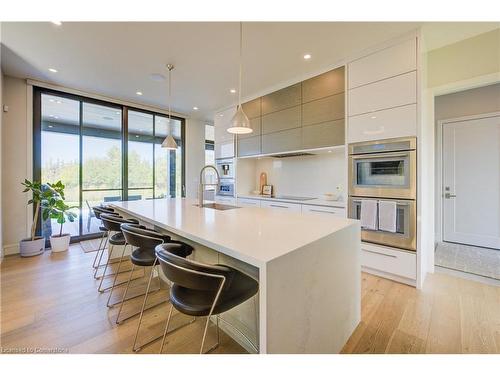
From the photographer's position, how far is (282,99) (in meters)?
3.65

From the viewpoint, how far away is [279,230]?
1414 millimetres

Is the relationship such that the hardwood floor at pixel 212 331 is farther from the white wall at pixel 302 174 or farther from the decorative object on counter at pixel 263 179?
the decorative object on counter at pixel 263 179

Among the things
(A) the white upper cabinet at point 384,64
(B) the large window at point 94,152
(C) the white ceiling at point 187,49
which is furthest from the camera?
A: (B) the large window at point 94,152

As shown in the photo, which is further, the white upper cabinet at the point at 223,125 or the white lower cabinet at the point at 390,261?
the white upper cabinet at the point at 223,125

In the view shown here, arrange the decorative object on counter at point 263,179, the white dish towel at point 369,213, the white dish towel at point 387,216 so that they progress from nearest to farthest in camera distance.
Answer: the white dish towel at point 387,216, the white dish towel at point 369,213, the decorative object on counter at point 263,179

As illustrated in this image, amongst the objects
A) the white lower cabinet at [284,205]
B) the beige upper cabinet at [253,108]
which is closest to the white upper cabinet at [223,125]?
the beige upper cabinet at [253,108]

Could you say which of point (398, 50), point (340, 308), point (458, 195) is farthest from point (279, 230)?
point (458, 195)

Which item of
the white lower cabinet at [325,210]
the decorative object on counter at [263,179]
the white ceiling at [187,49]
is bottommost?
the white lower cabinet at [325,210]

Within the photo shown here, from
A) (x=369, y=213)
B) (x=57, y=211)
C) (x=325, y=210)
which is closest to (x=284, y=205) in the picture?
(x=325, y=210)

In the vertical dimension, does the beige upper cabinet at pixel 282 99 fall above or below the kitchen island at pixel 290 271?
above

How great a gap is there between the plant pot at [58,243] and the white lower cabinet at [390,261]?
179 inches

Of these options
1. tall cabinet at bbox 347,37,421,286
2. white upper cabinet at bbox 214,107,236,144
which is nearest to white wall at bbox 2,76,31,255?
white upper cabinet at bbox 214,107,236,144

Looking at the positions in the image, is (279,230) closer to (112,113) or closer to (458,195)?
(458,195)

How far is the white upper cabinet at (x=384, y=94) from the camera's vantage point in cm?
233
